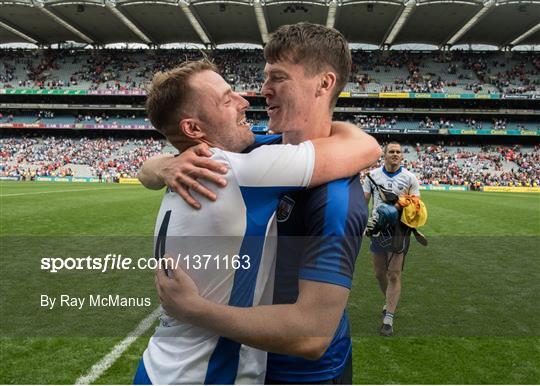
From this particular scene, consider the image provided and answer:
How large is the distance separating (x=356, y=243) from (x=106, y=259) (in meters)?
9.34

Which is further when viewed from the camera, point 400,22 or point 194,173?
point 400,22

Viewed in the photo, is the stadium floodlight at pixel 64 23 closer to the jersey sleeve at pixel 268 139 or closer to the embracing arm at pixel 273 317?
the jersey sleeve at pixel 268 139

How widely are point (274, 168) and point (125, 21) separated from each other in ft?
171

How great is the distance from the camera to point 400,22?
47.5m

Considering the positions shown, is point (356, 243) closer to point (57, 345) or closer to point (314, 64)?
point (314, 64)

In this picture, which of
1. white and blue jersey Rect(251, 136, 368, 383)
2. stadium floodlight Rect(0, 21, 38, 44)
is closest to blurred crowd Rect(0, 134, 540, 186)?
stadium floodlight Rect(0, 21, 38, 44)

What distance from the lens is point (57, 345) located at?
197 inches

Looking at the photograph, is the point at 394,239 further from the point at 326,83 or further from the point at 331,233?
the point at 331,233

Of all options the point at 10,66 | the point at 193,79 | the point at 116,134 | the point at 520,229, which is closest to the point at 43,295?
the point at 193,79

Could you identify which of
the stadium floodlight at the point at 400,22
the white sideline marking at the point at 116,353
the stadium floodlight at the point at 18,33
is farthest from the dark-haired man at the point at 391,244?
the stadium floodlight at the point at 18,33

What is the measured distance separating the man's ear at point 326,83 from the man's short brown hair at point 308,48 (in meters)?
0.02

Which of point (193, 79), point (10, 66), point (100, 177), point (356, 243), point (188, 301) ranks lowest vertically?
point (100, 177)

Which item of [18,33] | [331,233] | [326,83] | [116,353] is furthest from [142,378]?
[18,33]

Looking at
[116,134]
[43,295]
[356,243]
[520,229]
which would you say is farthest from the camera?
[116,134]
